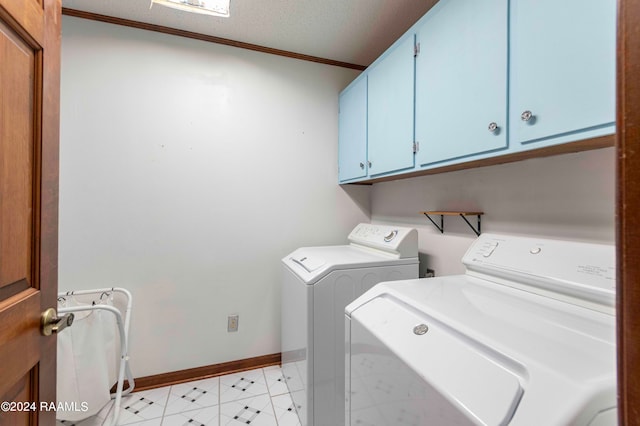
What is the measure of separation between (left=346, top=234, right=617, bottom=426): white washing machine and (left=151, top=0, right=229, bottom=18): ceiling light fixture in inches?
65.7

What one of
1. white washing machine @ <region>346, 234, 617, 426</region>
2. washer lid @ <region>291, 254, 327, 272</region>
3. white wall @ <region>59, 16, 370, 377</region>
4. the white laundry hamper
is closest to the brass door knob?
the white laundry hamper

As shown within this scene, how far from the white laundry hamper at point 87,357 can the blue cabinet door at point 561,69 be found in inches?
80.4

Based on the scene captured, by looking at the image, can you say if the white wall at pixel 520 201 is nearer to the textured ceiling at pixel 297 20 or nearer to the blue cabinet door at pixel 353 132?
the blue cabinet door at pixel 353 132

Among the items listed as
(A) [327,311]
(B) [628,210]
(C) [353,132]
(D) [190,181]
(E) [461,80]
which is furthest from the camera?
(C) [353,132]

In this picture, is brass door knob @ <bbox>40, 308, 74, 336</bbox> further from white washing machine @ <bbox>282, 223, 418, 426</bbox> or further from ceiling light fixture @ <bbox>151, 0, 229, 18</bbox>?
ceiling light fixture @ <bbox>151, 0, 229, 18</bbox>

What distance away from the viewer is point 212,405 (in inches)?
70.2

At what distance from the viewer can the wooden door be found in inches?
25.6

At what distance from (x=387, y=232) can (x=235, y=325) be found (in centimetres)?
136

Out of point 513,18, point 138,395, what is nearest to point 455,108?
point 513,18

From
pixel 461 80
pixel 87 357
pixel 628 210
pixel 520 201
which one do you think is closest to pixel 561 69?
pixel 461 80

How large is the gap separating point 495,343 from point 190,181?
79.7 inches

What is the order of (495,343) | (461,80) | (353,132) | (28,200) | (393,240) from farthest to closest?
1. (353,132)
2. (393,240)
3. (461,80)
4. (28,200)
5. (495,343)

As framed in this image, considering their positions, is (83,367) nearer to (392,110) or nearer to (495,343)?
(495,343)

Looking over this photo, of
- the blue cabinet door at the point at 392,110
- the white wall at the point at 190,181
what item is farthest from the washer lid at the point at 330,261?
the blue cabinet door at the point at 392,110
